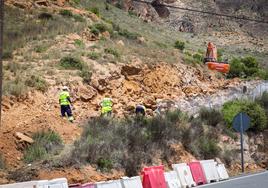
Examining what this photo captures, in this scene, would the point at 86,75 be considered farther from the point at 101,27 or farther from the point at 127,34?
the point at 127,34

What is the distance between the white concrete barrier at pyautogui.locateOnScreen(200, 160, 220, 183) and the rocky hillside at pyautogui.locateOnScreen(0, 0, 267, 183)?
2614mm

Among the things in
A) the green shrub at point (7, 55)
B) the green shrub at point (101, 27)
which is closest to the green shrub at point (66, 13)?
the green shrub at point (101, 27)

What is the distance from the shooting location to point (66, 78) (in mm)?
30906

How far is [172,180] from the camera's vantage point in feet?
62.4

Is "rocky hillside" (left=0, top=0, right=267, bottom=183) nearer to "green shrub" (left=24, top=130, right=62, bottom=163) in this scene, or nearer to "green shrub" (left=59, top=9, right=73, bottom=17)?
"green shrub" (left=59, top=9, right=73, bottom=17)

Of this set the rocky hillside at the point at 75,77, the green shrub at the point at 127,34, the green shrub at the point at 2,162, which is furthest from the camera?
the green shrub at the point at 127,34

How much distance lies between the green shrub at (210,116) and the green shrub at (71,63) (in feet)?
25.8

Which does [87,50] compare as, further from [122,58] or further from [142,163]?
[142,163]

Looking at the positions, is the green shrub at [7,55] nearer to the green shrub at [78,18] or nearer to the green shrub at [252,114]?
the green shrub at [78,18]

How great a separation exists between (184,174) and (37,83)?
1209 cm

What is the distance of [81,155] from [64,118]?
5363mm

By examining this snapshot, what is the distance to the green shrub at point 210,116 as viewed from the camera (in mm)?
31812

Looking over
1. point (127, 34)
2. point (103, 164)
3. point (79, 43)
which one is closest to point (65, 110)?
point (103, 164)

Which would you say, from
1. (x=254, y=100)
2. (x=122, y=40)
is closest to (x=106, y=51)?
(x=122, y=40)
